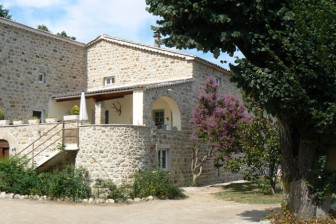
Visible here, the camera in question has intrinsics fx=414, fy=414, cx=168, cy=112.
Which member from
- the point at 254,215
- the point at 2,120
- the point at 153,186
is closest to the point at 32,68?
the point at 2,120

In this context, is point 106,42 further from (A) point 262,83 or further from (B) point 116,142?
(A) point 262,83

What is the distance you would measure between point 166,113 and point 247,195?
23.3 ft

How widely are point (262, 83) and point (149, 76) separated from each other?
48.7ft

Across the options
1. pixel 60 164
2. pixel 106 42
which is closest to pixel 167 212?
pixel 60 164

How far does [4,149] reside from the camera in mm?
20453

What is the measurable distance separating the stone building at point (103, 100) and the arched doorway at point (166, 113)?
0.05 m

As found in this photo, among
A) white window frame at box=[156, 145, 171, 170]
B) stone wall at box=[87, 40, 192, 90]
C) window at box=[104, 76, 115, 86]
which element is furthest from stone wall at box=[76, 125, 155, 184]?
window at box=[104, 76, 115, 86]

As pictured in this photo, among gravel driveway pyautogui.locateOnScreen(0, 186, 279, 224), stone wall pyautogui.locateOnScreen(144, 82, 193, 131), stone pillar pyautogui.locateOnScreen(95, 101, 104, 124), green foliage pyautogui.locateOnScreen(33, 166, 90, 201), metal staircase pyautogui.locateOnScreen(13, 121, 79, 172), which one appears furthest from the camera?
stone pillar pyautogui.locateOnScreen(95, 101, 104, 124)

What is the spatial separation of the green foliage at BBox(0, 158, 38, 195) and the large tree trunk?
1026cm

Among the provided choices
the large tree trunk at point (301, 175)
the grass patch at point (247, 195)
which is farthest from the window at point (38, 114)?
the large tree trunk at point (301, 175)

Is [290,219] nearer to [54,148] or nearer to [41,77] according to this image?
[54,148]

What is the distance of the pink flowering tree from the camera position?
63.0 feet

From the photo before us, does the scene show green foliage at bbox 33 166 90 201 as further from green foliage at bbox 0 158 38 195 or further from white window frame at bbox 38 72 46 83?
white window frame at bbox 38 72 46 83

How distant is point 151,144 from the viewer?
18.0m
